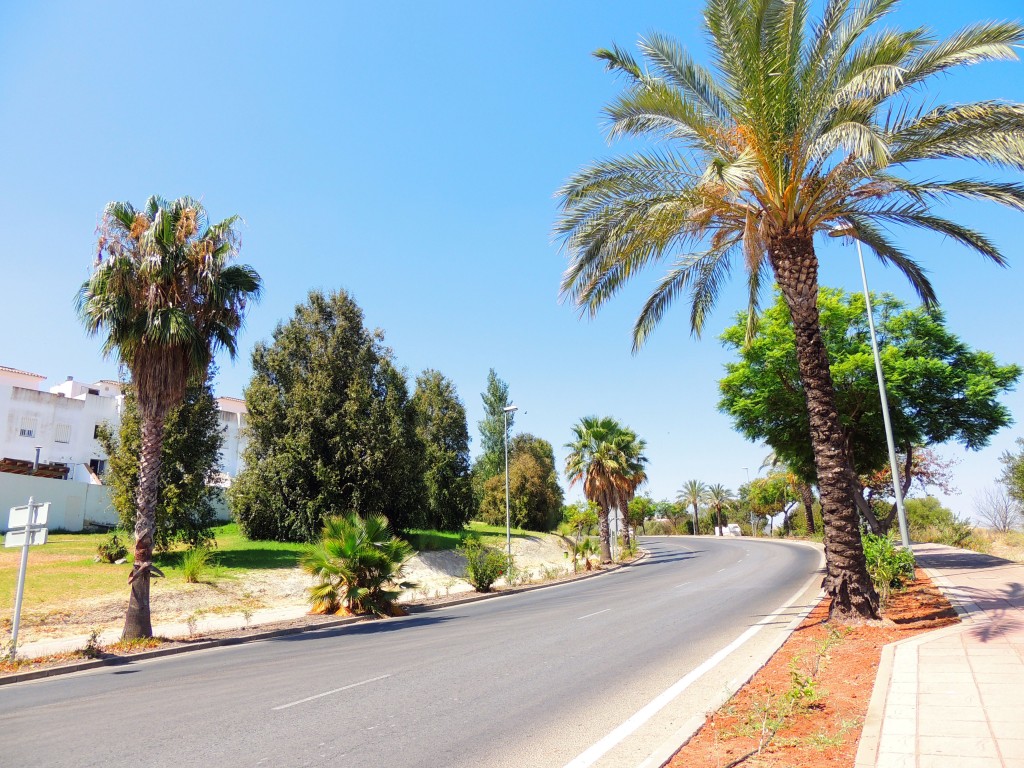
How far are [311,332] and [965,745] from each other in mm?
32615

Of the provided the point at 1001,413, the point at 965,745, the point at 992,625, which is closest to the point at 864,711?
the point at 965,745

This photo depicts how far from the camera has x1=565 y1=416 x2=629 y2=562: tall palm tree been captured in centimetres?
4028

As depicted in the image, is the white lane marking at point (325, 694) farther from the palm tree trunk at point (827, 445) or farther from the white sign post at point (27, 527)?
the white sign post at point (27, 527)

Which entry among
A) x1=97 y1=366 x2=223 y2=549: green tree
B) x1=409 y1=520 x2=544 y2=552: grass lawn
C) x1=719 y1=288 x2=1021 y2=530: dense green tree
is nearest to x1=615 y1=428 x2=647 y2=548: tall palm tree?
x1=409 y1=520 x2=544 y2=552: grass lawn

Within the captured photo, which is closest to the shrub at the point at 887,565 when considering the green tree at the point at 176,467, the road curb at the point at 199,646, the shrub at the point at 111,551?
the road curb at the point at 199,646

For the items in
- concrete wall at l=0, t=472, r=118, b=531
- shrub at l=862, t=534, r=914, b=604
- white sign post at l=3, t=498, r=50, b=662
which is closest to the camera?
white sign post at l=3, t=498, r=50, b=662

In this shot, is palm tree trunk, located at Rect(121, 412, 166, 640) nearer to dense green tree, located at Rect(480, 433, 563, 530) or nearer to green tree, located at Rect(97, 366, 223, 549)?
green tree, located at Rect(97, 366, 223, 549)

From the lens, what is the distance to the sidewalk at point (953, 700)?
4598 mm

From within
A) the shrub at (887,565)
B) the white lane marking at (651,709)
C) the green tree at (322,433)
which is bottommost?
the white lane marking at (651,709)

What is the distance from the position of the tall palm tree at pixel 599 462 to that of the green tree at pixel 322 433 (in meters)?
11.2

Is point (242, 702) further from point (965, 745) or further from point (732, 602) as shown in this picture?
point (732, 602)

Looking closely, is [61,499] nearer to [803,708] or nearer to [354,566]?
[354,566]

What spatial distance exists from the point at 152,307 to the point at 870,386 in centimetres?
2212

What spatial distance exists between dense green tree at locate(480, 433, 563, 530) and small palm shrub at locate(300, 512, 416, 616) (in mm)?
34213
